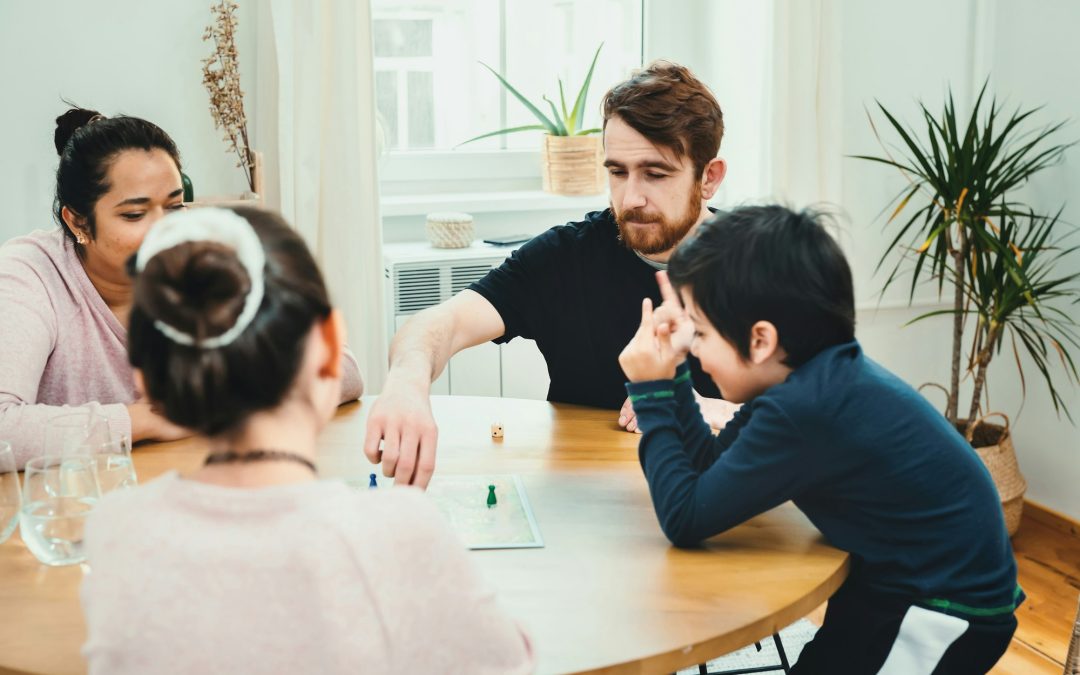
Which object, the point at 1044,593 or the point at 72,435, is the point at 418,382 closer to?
the point at 72,435

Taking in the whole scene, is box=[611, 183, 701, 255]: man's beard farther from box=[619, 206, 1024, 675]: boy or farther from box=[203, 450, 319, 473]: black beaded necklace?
box=[203, 450, 319, 473]: black beaded necklace

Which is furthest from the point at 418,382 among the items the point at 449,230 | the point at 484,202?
the point at 484,202

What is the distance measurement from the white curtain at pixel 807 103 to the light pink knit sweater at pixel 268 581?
8.50 feet

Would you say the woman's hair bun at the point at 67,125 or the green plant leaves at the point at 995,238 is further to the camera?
the green plant leaves at the point at 995,238

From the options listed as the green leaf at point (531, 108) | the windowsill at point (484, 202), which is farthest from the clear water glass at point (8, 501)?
the green leaf at point (531, 108)

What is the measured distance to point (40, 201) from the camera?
9.37 feet

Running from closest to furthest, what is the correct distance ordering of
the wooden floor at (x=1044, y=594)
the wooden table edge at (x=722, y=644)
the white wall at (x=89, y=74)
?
the wooden table edge at (x=722, y=644) → the wooden floor at (x=1044, y=594) → the white wall at (x=89, y=74)

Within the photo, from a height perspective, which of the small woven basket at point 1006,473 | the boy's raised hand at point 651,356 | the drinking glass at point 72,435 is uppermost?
the boy's raised hand at point 651,356

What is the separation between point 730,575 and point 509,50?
8.60 ft

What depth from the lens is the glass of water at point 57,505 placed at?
124 centimetres

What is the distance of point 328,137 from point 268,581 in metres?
2.25

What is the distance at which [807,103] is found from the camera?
3.25m

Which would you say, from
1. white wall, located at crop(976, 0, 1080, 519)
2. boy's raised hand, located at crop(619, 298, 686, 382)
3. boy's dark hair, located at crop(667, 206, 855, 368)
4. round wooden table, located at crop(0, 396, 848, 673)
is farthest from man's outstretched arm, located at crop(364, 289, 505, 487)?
white wall, located at crop(976, 0, 1080, 519)

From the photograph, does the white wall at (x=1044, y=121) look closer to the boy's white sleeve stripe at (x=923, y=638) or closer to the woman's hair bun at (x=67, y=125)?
the boy's white sleeve stripe at (x=923, y=638)
